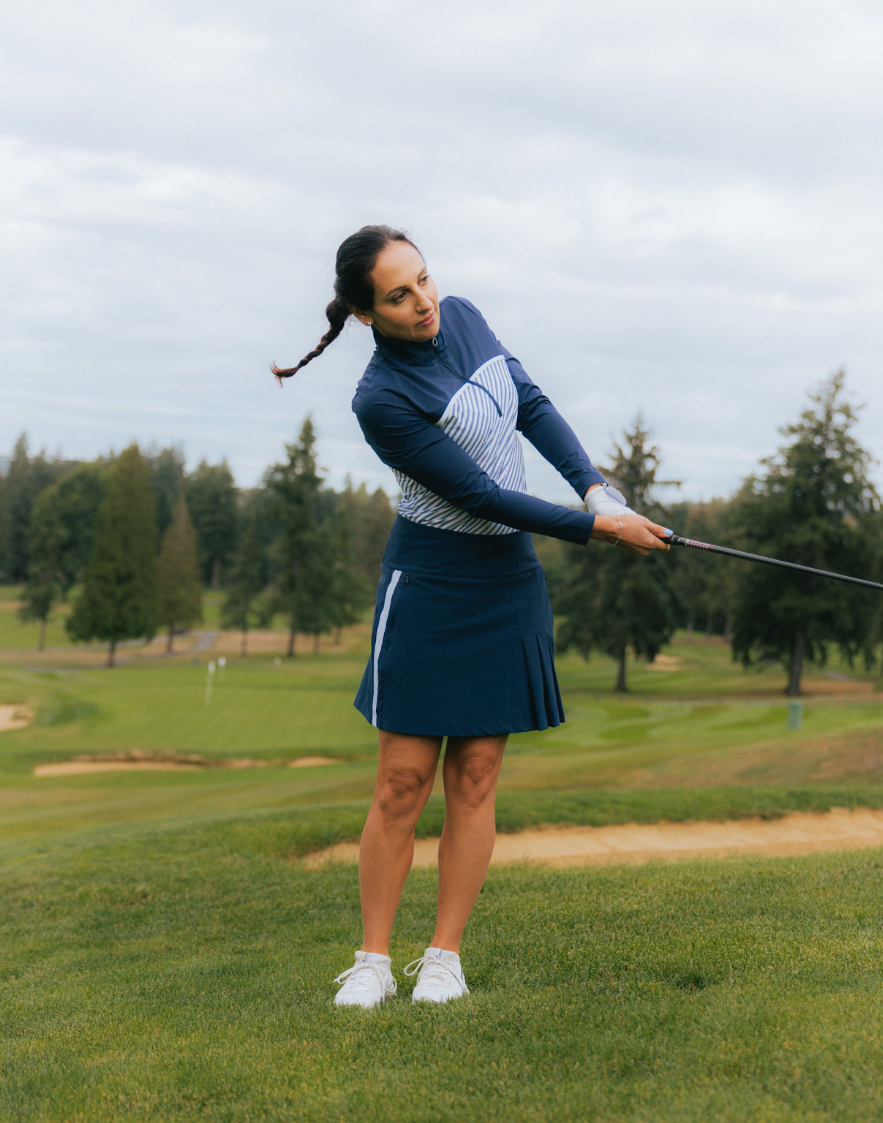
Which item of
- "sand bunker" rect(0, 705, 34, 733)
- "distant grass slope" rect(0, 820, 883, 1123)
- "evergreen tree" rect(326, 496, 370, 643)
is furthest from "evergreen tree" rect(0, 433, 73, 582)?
"distant grass slope" rect(0, 820, 883, 1123)

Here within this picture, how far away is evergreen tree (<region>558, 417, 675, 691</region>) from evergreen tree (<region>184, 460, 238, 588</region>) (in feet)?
165

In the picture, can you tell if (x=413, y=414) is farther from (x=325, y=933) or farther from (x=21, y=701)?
(x=21, y=701)

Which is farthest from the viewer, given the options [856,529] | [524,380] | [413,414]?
[856,529]

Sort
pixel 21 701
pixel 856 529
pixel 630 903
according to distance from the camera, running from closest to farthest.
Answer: pixel 630 903
pixel 21 701
pixel 856 529

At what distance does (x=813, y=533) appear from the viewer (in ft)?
115

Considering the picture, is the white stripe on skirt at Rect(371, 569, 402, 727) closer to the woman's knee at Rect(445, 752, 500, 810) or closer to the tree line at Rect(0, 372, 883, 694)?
the woman's knee at Rect(445, 752, 500, 810)

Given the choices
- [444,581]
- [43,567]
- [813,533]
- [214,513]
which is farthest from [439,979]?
[214,513]

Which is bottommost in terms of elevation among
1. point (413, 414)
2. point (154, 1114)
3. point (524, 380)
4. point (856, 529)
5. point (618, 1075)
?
point (154, 1114)

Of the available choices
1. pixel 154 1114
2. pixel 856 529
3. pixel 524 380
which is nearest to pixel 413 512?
pixel 524 380

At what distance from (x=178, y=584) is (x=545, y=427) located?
55516 mm

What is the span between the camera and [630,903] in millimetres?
3889

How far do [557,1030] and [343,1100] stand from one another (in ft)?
1.99

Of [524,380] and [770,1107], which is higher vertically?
[524,380]

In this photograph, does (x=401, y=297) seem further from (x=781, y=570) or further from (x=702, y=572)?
(x=702, y=572)
